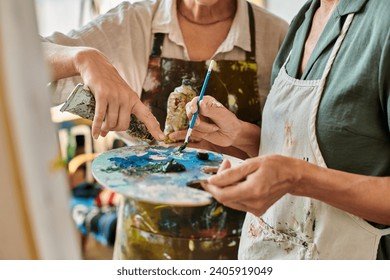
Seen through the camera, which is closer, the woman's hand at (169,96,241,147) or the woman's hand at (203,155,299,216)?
the woman's hand at (203,155,299,216)

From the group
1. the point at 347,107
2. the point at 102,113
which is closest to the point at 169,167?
the point at 102,113

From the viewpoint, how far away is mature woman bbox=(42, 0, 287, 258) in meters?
0.89

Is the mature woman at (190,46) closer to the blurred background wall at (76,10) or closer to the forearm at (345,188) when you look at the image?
the blurred background wall at (76,10)

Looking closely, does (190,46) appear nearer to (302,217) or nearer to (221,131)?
(221,131)

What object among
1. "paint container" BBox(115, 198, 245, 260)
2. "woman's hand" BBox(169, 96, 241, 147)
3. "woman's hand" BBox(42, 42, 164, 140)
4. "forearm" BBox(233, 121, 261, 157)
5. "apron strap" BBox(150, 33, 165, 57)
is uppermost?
"apron strap" BBox(150, 33, 165, 57)

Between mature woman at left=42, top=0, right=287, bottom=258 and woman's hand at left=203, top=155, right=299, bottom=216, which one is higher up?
mature woman at left=42, top=0, right=287, bottom=258

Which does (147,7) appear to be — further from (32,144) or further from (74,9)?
(32,144)

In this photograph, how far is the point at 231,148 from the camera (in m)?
0.87

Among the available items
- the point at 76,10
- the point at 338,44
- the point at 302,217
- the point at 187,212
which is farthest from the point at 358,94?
the point at 76,10

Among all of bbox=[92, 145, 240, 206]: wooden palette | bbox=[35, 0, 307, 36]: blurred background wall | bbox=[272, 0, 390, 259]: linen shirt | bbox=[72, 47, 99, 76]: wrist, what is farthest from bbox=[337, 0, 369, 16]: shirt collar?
bbox=[72, 47, 99, 76]: wrist

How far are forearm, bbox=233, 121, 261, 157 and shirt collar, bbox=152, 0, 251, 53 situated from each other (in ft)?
0.44

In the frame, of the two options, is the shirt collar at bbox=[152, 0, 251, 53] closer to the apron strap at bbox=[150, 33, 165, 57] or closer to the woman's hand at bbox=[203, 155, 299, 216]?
the apron strap at bbox=[150, 33, 165, 57]

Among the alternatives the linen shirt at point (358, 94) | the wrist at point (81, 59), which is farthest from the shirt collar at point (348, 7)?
the wrist at point (81, 59)

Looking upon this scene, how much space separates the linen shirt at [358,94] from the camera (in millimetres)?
659
